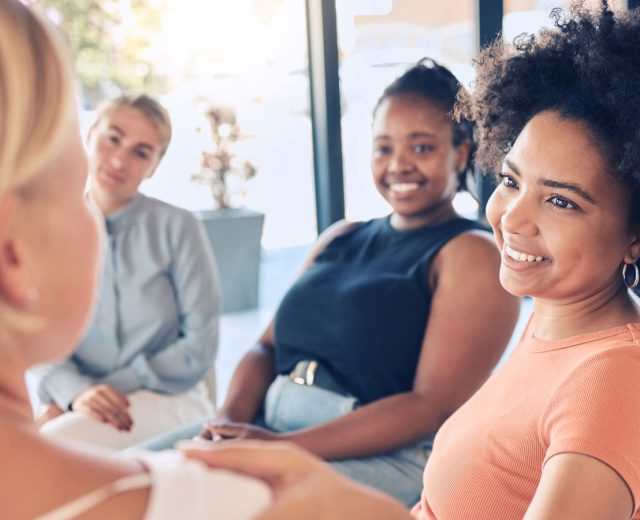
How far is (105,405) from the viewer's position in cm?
230

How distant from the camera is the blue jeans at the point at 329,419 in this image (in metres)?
1.80

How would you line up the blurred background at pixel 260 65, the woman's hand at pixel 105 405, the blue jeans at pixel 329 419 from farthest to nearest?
the blurred background at pixel 260 65 → the woman's hand at pixel 105 405 → the blue jeans at pixel 329 419

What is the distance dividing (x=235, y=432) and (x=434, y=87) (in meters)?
0.97

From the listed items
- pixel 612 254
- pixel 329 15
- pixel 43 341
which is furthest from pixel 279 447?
pixel 329 15

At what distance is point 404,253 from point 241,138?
4.53m

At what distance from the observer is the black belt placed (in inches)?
76.7

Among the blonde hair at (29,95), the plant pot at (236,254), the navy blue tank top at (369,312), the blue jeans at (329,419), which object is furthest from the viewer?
the plant pot at (236,254)

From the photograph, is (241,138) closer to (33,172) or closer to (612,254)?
(612,254)

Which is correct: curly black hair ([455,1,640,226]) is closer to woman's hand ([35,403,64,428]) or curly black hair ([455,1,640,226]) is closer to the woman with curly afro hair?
the woman with curly afro hair

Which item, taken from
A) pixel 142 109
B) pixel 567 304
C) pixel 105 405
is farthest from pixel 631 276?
pixel 142 109

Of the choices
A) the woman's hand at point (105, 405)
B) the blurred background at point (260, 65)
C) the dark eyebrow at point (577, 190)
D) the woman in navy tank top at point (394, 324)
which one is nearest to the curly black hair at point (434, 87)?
the woman in navy tank top at point (394, 324)

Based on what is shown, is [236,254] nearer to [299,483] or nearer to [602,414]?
[602,414]

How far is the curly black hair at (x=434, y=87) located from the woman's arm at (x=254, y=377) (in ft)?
1.24

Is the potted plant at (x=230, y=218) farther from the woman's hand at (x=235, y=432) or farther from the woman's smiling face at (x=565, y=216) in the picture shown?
the woman's smiling face at (x=565, y=216)
